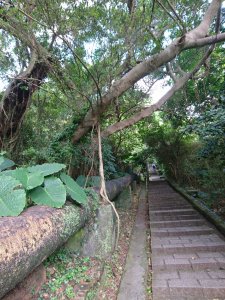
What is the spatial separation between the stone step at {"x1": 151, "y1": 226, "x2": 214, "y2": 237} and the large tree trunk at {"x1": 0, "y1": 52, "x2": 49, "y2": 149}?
3.94 metres

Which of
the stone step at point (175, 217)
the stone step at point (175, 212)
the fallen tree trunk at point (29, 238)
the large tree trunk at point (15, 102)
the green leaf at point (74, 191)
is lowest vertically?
the stone step at point (175, 217)

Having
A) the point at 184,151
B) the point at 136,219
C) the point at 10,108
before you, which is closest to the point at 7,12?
the point at 10,108

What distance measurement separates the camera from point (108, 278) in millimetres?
3025

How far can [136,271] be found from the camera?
329 cm

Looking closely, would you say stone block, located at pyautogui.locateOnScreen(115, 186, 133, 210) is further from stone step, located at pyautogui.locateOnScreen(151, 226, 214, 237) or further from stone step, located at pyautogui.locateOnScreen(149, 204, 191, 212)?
stone step, located at pyautogui.locateOnScreen(151, 226, 214, 237)

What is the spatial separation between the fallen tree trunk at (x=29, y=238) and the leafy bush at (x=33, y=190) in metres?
0.09

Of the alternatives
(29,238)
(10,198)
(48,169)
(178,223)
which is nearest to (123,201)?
(178,223)

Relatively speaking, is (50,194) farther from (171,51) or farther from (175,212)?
(175,212)

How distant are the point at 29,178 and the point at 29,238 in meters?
0.91

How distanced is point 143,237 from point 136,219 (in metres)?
1.52

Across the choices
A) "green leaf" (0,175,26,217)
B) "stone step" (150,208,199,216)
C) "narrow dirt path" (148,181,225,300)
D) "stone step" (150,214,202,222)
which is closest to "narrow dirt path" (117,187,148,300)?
"narrow dirt path" (148,181,225,300)

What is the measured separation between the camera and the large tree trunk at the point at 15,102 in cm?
566

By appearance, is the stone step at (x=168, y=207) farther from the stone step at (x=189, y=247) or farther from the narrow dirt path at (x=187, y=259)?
→ the stone step at (x=189, y=247)

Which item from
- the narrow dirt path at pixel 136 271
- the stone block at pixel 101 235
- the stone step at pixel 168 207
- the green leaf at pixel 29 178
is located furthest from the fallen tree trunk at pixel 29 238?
the stone step at pixel 168 207
